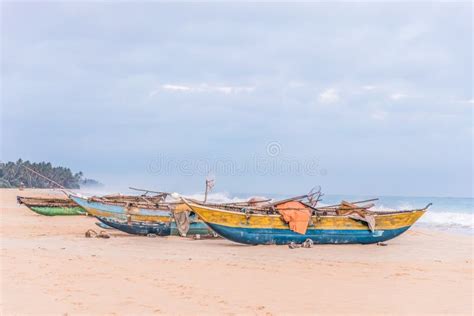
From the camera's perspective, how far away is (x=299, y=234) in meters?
14.2

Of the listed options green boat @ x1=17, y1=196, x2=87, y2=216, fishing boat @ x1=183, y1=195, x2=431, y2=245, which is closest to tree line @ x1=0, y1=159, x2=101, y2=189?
green boat @ x1=17, y1=196, x2=87, y2=216

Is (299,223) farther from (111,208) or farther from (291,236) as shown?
(111,208)

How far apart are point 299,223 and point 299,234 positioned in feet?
1.05

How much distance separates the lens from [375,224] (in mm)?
15102

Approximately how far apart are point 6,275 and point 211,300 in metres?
3.73

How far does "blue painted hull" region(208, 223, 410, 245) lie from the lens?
45.1ft

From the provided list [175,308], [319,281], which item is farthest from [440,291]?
[175,308]

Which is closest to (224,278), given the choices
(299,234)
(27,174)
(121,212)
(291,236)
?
(291,236)

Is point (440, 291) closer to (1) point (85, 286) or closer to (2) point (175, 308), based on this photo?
(2) point (175, 308)

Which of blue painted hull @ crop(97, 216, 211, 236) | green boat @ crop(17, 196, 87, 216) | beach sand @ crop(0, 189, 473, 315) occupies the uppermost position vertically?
green boat @ crop(17, 196, 87, 216)

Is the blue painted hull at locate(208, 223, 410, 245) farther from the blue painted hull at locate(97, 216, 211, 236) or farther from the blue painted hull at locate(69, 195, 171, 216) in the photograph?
the blue painted hull at locate(69, 195, 171, 216)

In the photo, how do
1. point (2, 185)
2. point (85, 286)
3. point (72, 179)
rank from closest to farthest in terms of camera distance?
point (85, 286), point (2, 185), point (72, 179)

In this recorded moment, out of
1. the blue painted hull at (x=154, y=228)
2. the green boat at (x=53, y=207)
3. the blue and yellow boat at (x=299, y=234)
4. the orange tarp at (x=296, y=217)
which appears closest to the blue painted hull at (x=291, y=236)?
the blue and yellow boat at (x=299, y=234)

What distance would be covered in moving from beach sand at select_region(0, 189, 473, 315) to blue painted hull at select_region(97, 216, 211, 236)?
1.20m
